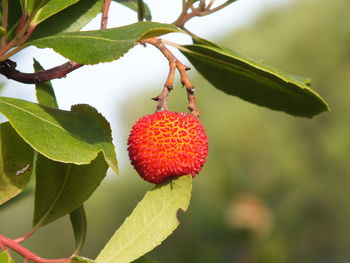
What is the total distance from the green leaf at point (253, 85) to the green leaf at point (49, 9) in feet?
0.75

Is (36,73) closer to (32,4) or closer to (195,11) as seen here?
(32,4)

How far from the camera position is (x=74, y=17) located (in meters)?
1.12

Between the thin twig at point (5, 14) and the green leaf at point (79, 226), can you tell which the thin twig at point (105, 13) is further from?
the green leaf at point (79, 226)

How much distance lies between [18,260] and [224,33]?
15945 millimetres

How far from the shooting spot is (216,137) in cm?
1683

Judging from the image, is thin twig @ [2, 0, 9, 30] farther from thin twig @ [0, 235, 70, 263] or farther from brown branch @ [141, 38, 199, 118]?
thin twig @ [0, 235, 70, 263]

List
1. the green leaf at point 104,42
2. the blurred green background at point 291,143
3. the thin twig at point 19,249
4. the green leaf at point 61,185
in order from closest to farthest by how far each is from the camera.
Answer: the green leaf at point 104,42 < the thin twig at point 19,249 < the green leaf at point 61,185 < the blurred green background at point 291,143

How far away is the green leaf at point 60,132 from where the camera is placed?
95 centimetres

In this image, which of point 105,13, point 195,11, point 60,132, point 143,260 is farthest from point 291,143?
point 60,132

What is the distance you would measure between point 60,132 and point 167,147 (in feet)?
0.62

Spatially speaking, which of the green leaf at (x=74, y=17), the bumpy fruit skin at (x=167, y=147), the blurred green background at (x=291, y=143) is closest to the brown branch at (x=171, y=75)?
the bumpy fruit skin at (x=167, y=147)

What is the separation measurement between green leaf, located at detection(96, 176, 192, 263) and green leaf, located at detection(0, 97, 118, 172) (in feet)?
0.43

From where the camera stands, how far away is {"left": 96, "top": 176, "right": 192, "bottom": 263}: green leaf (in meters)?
1.07

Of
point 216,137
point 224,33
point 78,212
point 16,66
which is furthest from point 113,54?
point 224,33
